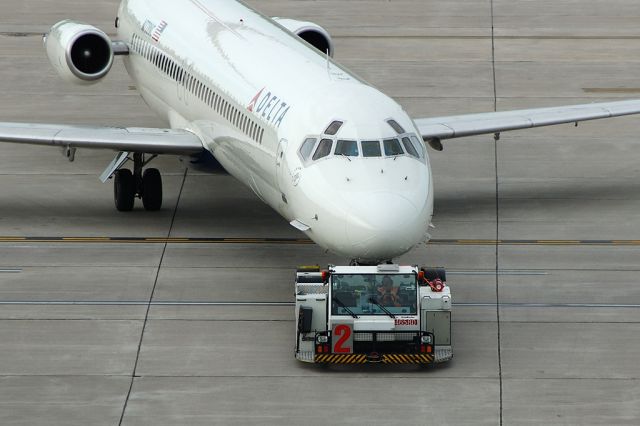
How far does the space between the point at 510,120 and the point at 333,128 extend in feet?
23.5

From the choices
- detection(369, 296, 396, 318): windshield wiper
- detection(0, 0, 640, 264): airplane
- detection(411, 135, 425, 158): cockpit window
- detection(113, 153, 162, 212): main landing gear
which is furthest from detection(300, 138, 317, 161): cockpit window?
detection(113, 153, 162, 212): main landing gear

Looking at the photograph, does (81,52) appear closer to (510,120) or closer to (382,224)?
(510,120)

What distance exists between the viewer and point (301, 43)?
28.6 m

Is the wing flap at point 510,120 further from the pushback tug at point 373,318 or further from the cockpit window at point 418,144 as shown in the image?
the pushback tug at point 373,318

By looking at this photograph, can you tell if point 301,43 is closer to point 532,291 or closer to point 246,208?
point 246,208

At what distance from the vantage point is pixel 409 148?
77.1 ft

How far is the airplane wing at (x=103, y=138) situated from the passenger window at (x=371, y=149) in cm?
621

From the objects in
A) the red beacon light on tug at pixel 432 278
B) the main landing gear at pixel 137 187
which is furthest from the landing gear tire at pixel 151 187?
the red beacon light on tug at pixel 432 278

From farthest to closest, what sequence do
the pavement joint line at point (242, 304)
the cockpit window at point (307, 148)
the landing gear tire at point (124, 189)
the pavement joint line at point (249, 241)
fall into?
the landing gear tire at point (124, 189), the pavement joint line at point (249, 241), the pavement joint line at point (242, 304), the cockpit window at point (307, 148)

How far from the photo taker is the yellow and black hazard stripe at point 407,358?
71.5ft

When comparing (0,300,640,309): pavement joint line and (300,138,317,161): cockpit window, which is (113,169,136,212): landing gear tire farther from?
(300,138,317,161): cockpit window

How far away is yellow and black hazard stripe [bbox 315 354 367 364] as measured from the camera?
21797 mm

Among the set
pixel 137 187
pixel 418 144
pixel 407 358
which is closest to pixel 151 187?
pixel 137 187

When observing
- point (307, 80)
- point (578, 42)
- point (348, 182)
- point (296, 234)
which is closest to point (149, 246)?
point (296, 234)
